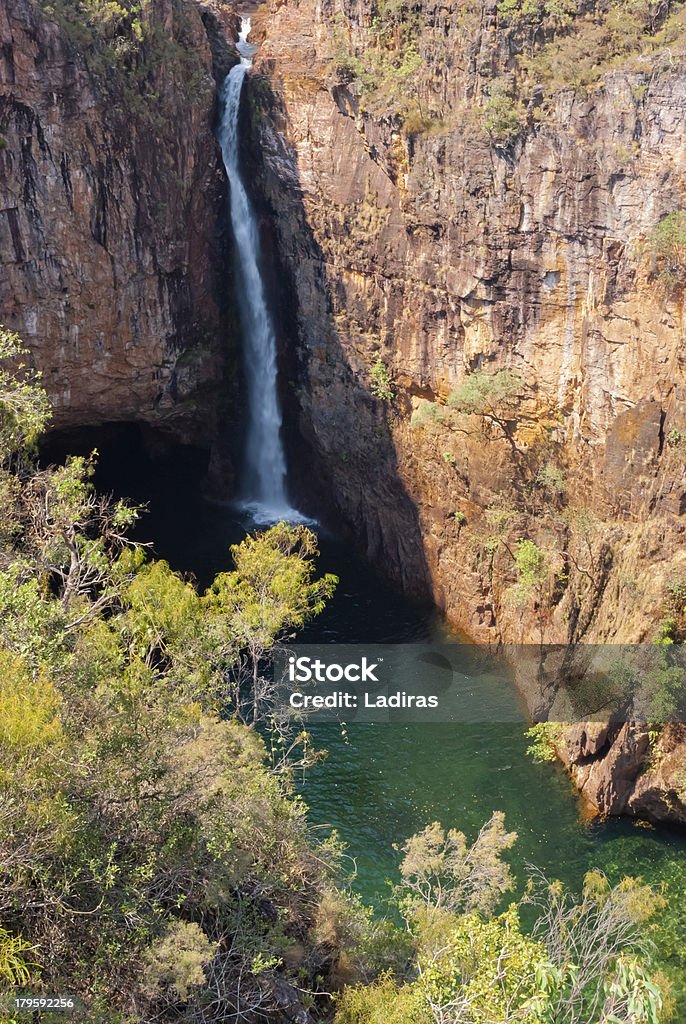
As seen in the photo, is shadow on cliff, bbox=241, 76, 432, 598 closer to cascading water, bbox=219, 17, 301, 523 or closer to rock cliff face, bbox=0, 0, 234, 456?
cascading water, bbox=219, 17, 301, 523

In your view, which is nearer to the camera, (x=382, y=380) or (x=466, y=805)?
(x=466, y=805)

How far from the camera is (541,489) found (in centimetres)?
2297

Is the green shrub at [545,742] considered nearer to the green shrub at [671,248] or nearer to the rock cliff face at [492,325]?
the rock cliff face at [492,325]

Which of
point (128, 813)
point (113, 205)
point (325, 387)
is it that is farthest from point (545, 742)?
point (113, 205)

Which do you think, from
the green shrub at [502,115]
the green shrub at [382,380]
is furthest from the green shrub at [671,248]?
the green shrub at [382,380]

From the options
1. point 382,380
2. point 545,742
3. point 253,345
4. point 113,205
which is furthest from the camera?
point 253,345

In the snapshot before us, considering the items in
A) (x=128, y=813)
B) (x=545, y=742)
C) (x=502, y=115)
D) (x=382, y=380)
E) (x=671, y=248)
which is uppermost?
(x=502, y=115)

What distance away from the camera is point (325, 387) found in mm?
27297

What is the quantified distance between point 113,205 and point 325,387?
25.4ft

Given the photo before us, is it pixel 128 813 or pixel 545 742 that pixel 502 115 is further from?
pixel 128 813

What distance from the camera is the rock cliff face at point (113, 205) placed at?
21.6 metres

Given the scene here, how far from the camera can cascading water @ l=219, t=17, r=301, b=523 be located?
26.3 m

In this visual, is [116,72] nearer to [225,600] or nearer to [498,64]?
[498,64]

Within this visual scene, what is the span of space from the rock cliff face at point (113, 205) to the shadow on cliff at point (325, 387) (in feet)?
4.93
